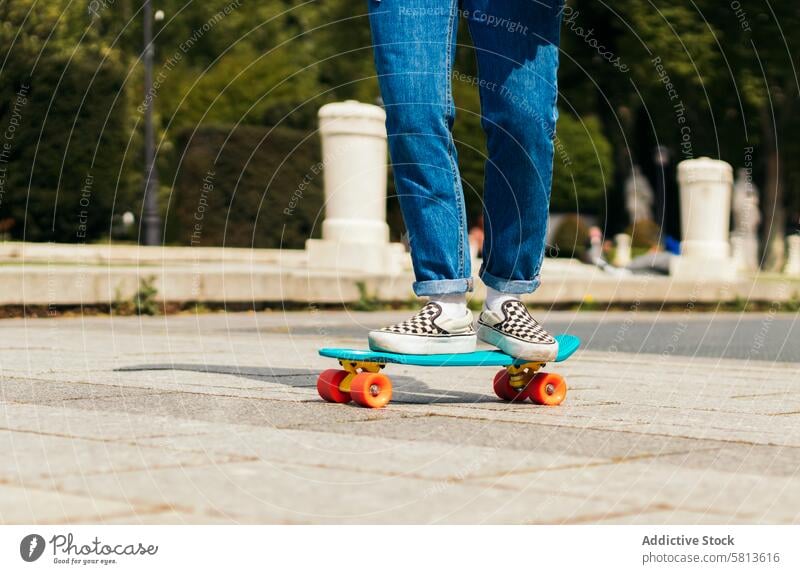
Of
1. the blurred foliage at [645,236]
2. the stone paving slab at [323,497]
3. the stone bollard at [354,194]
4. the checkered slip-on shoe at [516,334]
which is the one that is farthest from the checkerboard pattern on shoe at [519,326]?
the blurred foliage at [645,236]

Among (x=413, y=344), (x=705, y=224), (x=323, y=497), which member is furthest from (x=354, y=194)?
(x=323, y=497)

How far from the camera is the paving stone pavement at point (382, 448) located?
8.29 feet

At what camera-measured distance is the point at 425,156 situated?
432cm

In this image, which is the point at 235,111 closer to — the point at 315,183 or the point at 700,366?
the point at 315,183

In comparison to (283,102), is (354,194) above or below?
below

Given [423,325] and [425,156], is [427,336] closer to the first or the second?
[423,325]

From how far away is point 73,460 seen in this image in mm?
2953

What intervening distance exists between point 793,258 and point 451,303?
3460 cm

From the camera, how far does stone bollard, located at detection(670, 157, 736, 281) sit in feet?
72.4

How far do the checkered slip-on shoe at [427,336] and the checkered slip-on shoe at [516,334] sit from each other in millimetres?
111

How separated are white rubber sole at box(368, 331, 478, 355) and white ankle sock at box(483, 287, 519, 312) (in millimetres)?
231

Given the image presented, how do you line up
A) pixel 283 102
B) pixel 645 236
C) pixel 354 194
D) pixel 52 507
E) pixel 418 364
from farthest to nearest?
pixel 645 236, pixel 283 102, pixel 354 194, pixel 418 364, pixel 52 507

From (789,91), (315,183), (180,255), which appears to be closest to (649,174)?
(789,91)

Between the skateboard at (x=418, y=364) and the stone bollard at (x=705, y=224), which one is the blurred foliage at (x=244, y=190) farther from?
the skateboard at (x=418, y=364)
